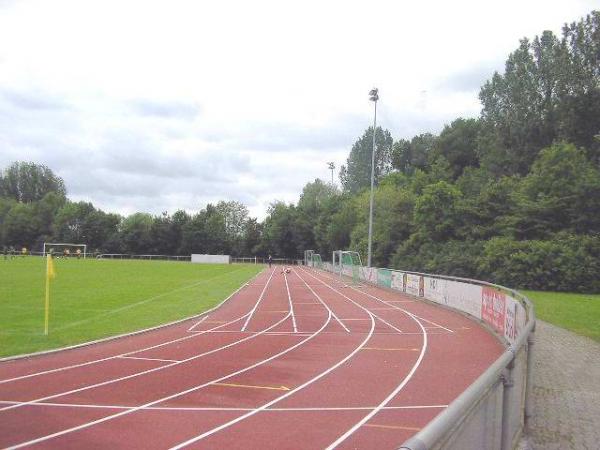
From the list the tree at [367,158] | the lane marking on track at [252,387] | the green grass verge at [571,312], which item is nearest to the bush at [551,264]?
the green grass verge at [571,312]

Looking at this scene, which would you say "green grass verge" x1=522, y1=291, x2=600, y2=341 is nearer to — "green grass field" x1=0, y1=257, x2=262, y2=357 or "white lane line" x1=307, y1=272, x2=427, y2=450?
"white lane line" x1=307, y1=272, x2=427, y2=450

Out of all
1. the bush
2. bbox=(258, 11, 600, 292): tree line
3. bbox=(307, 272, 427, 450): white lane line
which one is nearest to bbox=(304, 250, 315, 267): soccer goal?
bbox=(258, 11, 600, 292): tree line

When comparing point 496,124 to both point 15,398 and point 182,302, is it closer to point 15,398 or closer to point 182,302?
point 182,302

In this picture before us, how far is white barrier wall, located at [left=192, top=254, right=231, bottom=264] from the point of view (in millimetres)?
106500

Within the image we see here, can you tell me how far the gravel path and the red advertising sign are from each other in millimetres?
1226

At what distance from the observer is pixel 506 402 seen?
5.14 meters

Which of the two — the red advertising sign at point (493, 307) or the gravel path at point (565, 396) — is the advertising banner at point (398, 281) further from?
the gravel path at point (565, 396)

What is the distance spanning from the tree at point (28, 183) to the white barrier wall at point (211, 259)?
2094 inches

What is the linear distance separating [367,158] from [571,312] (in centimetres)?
10045

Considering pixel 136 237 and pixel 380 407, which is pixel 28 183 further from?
pixel 380 407

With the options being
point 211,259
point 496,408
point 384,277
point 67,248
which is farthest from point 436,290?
point 67,248

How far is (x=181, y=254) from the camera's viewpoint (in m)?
122

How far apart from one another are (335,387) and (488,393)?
21.5ft

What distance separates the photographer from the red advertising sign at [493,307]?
16797 millimetres
